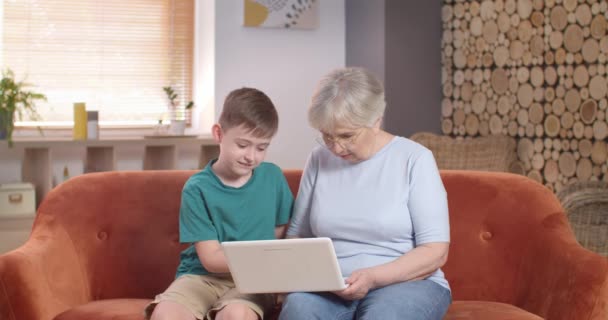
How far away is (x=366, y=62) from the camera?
554 cm

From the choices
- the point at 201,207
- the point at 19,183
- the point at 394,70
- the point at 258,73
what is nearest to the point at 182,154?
the point at 258,73

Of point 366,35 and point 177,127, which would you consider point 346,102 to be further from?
point 366,35

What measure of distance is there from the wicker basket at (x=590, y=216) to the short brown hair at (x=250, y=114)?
2121mm

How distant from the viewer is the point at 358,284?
2064 mm

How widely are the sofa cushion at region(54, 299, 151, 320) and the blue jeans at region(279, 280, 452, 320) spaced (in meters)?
0.48

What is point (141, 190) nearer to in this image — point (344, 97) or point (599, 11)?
point (344, 97)

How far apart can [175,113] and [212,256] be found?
3323mm

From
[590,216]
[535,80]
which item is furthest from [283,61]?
[590,216]

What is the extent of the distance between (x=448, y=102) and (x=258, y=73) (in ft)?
4.06

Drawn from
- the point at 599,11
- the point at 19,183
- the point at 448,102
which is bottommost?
the point at 19,183

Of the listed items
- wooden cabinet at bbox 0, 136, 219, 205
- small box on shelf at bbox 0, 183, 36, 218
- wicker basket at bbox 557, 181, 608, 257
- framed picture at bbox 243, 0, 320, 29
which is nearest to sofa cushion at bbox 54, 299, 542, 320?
wicker basket at bbox 557, 181, 608, 257

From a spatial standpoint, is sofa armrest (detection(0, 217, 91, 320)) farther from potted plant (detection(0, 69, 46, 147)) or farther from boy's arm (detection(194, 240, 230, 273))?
potted plant (detection(0, 69, 46, 147))

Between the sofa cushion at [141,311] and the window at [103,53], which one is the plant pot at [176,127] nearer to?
the window at [103,53]

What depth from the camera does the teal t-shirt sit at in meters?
2.31
